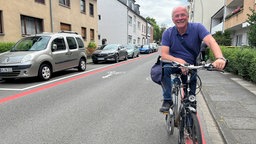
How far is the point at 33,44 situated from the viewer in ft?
34.2

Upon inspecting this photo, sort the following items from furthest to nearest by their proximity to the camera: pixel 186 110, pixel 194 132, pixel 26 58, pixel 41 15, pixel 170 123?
pixel 41 15 < pixel 26 58 < pixel 170 123 < pixel 186 110 < pixel 194 132

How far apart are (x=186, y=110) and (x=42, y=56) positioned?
7.95m

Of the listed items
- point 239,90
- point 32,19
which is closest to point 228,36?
point 32,19

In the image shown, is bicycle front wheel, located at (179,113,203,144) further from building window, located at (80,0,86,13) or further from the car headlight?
building window, located at (80,0,86,13)

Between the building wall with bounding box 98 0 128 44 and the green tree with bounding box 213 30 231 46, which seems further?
the building wall with bounding box 98 0 128 44

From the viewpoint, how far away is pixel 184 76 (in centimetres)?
331

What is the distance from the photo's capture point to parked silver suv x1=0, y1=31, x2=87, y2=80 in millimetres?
9148

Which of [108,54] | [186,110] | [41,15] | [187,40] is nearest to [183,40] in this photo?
[187,40]

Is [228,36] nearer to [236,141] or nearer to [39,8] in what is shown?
[39,8]

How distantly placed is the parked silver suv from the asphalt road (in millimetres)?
1062

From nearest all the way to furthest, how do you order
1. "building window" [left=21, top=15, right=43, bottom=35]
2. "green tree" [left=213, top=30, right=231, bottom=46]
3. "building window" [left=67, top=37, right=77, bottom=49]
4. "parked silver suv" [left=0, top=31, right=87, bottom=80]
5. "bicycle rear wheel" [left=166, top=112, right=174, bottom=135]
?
"bicycle rear wheel" [left=166, top=112, right=174, bottom=135], "parked silver suv" [left=0, top=31, right=87, bottom=80], "building window" [left=67, top=37, right=77, bottom=49], "building window" [left=21, top=15, right=43, bottom=35], "green tree" [left=213, top=30, right=231, bottom=46]

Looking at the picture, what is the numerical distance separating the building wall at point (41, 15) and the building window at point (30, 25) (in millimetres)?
295

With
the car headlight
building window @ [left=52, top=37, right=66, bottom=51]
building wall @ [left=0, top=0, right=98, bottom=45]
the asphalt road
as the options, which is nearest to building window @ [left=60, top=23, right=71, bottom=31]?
A: building wall @ [left=0, top=0, right=98, bottom=45]

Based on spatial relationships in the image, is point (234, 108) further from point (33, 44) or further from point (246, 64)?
point (33, 44)
